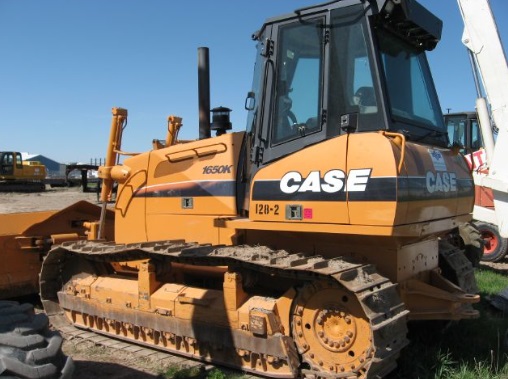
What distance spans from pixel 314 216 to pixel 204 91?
2.39 m

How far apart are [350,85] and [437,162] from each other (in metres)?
A: 1.02

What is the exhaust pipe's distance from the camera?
598 centimetres

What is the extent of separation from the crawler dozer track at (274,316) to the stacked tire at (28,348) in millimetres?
1708

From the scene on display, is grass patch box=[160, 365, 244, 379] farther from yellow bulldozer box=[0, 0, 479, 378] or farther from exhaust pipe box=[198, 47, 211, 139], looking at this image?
exhaust pipe box=[198, 47, 211, 139]

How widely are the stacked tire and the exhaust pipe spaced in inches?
125

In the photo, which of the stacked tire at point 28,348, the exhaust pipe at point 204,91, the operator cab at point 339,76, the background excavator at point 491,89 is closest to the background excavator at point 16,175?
the exhaust pipe at point 204,91

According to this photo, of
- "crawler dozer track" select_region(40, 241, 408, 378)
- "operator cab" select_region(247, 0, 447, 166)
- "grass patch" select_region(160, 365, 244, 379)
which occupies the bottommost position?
"grass patch" select_region(160, 365, 244, 379)

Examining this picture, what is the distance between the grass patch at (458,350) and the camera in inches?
179

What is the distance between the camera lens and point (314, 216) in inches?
170

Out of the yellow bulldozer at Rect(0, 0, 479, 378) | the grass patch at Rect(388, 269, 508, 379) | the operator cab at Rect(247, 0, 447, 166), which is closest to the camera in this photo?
the yellow bulldozer at Rect(0, 0, 479, 378)

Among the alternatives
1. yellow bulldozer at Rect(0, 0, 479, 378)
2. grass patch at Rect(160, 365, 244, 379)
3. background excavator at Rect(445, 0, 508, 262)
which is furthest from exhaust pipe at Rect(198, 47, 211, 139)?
background excavator at Rect(445, 0, 508, 262)

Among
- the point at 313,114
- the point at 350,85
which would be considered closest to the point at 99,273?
the point at 313,114

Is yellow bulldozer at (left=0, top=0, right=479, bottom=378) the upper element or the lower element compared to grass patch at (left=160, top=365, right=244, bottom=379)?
upper

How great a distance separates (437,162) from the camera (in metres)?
4.62
